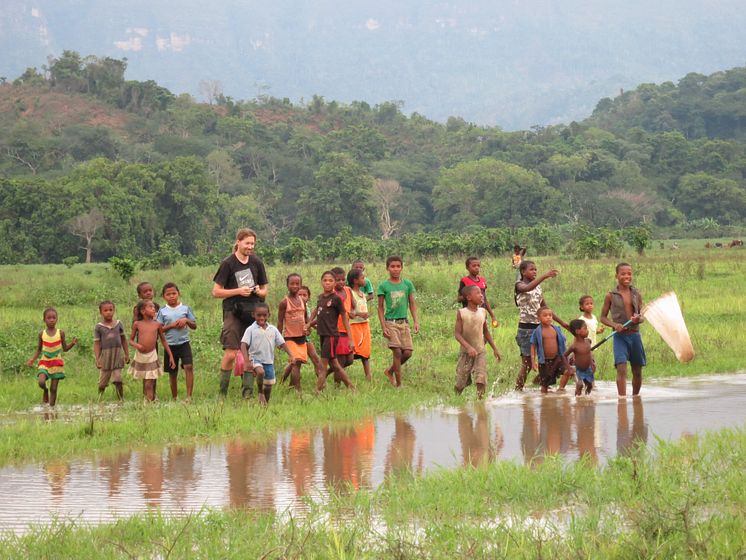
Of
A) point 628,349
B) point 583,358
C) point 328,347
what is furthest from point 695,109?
point 328,347

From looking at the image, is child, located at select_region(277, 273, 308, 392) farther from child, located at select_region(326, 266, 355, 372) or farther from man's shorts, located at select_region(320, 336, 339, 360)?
child, located at select_region(326, 266, 355, 372)

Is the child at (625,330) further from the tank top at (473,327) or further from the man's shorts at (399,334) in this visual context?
the man's shorts at (399,334)

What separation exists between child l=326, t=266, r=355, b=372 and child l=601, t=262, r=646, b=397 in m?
2.52

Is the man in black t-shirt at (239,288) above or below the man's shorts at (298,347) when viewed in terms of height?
above

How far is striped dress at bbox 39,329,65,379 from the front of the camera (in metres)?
10.5

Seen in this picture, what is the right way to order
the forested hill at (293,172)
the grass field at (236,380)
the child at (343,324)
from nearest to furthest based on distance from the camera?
the grass field at (236,380) < the child at (343,324) < the forested hill at (293,172)

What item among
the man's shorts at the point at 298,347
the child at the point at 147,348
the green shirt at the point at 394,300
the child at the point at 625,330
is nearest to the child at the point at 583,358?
the child at the point at 625,330

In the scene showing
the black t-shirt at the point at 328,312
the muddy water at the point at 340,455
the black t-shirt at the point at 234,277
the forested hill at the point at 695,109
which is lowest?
the muddy water at the point at 340,455

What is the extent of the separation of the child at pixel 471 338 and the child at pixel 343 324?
1.19m

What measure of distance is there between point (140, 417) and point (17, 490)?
7.63 feet

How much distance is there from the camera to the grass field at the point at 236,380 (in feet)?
27.7

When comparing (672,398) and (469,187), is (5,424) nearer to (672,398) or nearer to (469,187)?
(672,398)

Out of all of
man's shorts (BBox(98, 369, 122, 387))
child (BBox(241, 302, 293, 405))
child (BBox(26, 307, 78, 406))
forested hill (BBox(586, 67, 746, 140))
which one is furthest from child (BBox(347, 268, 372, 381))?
forested hill (BBox(586, 67, 746, 140))

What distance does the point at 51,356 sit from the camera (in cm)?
1054
